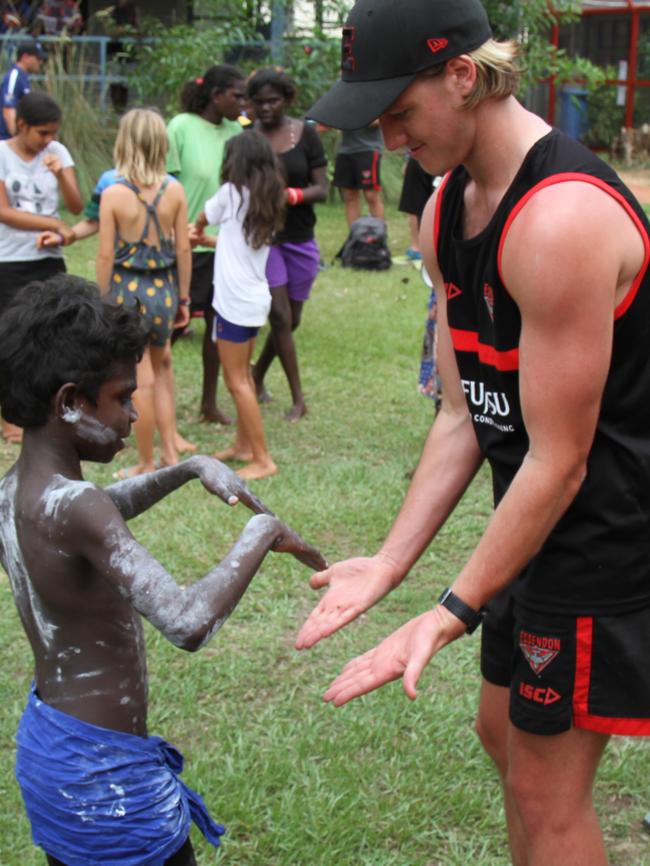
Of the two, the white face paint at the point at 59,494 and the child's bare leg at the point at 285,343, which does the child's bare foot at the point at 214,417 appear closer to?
the child's bare leg at the point at 285,343

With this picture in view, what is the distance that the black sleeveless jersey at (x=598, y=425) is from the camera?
2.19 metres

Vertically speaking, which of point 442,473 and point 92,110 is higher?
point 442,473

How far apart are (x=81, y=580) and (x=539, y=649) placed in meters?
0.93

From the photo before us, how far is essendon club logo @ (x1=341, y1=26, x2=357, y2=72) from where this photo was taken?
226 cm

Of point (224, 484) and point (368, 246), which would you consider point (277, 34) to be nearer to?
point (368, 246)

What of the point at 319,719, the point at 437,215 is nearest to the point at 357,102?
the point at 437,215

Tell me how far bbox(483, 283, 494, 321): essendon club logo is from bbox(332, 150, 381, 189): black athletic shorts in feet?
34.3

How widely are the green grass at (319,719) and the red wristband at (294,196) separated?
162 centimetres

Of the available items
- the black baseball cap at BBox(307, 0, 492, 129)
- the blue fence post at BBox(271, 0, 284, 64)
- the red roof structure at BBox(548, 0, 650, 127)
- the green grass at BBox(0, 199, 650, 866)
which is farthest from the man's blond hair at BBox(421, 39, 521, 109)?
the red roof structure at BBox(548, 0, 650, 127)

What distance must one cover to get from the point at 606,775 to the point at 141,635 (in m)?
1.69

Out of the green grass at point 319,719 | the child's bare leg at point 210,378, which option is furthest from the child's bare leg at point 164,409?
the child's bare leg at point 210,378

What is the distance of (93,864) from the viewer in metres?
2.43

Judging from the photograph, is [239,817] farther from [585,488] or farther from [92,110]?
[92,110]

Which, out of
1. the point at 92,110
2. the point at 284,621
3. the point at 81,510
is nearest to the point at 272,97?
the point at 284,621
